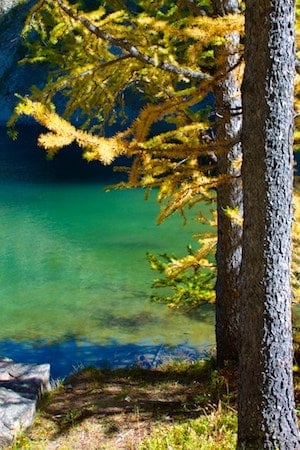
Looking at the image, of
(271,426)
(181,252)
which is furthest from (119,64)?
(181,252)

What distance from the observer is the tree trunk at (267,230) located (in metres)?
3.75

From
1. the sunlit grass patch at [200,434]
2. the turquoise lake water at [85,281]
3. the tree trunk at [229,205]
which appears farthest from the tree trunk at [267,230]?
the turquoise lake water at [85,281]

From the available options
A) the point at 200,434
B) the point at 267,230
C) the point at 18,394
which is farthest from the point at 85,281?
the point at 267,230

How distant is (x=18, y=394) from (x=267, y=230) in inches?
164

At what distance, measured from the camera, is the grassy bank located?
5148 millimetres

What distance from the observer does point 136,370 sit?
8.44 meters

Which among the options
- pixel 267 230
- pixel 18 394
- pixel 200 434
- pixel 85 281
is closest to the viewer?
pixel 267 230

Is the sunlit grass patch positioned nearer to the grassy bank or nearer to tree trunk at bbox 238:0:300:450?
the grassy bank

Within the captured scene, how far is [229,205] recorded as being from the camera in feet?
21.5

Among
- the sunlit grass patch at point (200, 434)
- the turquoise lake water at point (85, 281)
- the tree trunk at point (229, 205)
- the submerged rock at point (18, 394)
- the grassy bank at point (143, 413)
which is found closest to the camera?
the sunlit grass patch at point (200, 434)

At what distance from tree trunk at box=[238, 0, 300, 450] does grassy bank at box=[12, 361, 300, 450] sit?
2.63 ft

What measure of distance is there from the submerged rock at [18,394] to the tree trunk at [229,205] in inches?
94.8

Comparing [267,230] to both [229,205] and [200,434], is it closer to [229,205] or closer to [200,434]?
[200,434]

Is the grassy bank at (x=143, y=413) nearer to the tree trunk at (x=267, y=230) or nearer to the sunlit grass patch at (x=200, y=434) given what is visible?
the sunlit grass patch at (x=200, y=434)
